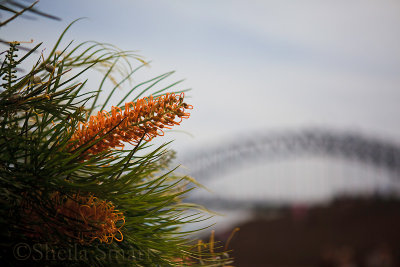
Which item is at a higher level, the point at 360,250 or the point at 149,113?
the point at 149,113

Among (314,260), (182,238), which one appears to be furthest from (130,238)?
(314,260)

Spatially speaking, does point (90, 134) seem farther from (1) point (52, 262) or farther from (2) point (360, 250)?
(2) point (360, 250)

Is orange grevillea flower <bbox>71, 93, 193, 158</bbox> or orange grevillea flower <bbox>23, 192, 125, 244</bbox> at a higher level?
orange grevillea flower <bbox>71, 93, 193, 158</bbox>

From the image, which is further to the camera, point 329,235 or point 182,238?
Result: point 329,235

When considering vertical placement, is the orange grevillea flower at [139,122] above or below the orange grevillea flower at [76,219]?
above

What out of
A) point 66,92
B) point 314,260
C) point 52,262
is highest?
point 66,92

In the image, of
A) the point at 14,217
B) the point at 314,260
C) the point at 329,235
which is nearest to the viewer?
the point at 14,217

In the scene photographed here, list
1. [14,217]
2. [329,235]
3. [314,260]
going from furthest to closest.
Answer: [329,235]
[314,260]
[14,217]

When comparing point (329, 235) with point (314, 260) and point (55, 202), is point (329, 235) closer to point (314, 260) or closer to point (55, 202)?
point (314, 260)
